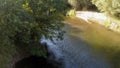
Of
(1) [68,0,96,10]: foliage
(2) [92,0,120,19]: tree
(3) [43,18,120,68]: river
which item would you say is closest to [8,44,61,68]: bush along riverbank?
(3) [43,18,120,68]: river

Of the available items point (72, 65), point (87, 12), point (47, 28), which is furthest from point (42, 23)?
point (87, 12)

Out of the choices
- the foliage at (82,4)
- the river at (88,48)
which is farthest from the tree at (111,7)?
the foliage at (82,4)

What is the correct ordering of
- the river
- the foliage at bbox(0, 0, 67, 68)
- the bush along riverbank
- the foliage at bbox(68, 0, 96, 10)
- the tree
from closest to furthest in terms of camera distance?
the foliage at bbox(0, 0, 67, 68)
the bush along riverbank
the river
the tree
the foliage at bbox(68, 0, 96, 10)

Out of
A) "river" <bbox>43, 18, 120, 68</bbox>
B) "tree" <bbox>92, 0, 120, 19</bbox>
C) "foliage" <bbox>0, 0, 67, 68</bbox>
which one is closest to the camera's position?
"foliage" <bbox>0, 0, 67, 68</bbox>

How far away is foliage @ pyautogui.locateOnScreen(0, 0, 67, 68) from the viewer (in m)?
19.3

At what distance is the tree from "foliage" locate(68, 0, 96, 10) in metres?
8.51

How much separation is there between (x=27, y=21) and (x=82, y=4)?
102ft

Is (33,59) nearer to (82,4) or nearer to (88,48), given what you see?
(88,48)

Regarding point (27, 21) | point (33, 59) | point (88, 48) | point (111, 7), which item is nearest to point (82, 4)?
point (111, 7)

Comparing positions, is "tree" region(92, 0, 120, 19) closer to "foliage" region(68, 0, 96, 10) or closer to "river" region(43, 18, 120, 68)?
"river" region(43, 18, 120, 68)

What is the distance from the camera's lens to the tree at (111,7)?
37438mm

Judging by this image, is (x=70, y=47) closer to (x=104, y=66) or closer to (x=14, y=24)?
(x=104, y=66)

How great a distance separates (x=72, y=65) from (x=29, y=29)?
544cm

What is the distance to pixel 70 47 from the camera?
29.5 m
